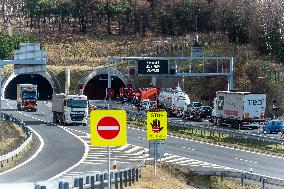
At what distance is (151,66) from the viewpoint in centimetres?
7131

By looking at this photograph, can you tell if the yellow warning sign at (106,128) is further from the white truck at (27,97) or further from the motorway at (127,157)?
the white truck at (27,97)

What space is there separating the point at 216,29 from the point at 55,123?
2142 inches

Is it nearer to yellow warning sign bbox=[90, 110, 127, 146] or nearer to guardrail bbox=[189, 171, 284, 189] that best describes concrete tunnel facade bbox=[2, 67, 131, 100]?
guardrail bbox=[189, 171, 284, 189]

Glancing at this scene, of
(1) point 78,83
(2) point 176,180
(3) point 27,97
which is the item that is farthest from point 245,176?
(1) point 78,83

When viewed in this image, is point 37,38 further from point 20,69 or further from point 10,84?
point 20,69

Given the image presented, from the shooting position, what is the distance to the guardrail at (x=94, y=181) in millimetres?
21141

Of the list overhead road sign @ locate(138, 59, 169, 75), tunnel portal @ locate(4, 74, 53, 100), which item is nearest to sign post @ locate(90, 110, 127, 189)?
overhead road sign @ locate(138, 59, 169, 75)

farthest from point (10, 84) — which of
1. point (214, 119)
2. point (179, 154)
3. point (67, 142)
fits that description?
point (179, 154)

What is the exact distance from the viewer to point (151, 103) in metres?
84.4

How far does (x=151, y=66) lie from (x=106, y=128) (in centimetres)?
5297

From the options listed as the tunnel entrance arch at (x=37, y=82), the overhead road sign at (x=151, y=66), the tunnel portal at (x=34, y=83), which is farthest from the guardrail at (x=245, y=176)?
the tunnel portal at (x=34, y=83)

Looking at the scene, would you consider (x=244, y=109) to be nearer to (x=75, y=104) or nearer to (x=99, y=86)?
(x=75, y=104)

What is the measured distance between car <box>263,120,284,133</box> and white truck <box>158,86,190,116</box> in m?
17.7

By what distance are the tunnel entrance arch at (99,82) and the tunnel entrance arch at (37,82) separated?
15.0 feet
